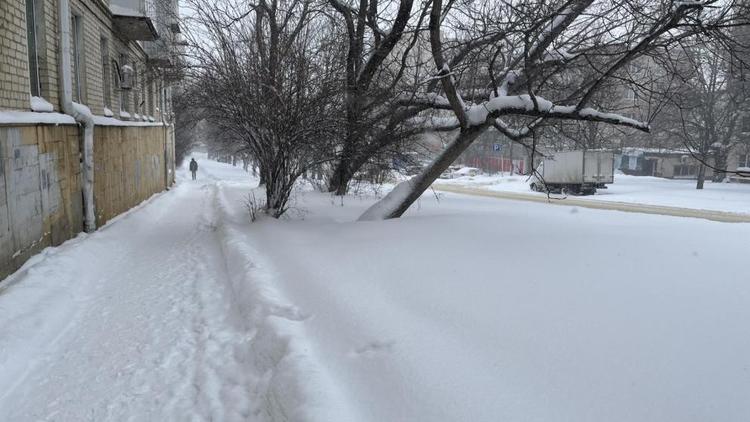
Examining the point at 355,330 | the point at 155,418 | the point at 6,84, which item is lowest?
the point at 155,418

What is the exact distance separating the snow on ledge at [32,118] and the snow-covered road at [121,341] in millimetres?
1747

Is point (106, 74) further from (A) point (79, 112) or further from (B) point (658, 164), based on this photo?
(B) point (658, 164)

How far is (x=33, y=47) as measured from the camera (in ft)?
28.4

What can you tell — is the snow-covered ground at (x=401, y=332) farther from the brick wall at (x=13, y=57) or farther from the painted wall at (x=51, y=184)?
the brick wall at (x=13, y=57)

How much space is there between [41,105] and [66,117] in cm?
79

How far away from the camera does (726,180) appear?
40062mm

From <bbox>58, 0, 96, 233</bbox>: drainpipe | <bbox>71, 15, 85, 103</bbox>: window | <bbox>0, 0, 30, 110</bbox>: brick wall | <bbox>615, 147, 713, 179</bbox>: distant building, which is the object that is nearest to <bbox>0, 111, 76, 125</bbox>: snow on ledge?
<bbox>0, 0, 30, 110</bbox>: brick wall

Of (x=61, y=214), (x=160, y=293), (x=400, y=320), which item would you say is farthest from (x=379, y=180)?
(x=400, y=320)

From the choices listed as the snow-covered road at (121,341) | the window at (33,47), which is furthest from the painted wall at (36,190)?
the window at (33,47)

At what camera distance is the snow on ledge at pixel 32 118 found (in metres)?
6.53

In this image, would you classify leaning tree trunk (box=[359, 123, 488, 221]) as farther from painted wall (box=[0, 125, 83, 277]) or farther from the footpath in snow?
painted wall (box=[0, 125, 83, 277])

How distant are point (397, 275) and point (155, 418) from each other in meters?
2.64

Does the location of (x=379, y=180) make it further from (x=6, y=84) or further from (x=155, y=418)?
(x=155, y=418)

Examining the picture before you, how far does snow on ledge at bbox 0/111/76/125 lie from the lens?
21.4ft
